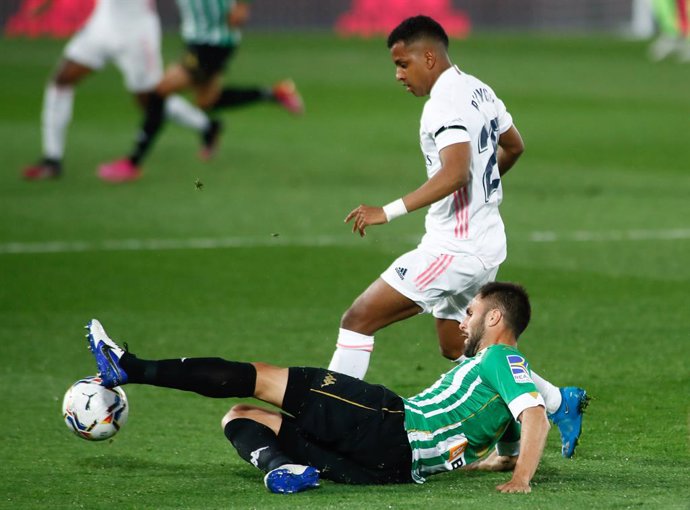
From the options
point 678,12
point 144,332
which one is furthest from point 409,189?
point 678,12

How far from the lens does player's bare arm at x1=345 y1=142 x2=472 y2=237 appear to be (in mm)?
5961

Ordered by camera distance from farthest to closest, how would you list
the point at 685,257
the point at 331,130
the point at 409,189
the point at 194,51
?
the point at 331,130
the point at 194,51
the point at 409,189
the point at 685,257

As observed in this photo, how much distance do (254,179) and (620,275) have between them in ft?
19.8

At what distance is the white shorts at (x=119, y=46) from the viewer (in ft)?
48.3

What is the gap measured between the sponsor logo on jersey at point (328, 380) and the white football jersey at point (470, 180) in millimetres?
873

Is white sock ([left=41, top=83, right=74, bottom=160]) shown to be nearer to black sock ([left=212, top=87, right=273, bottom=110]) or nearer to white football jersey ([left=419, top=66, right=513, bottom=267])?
black sock ([left=212, top=87, right=273, bottom=110])

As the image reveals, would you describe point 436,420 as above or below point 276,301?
above

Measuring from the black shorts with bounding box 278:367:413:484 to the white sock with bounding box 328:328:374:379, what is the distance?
1.93 feet

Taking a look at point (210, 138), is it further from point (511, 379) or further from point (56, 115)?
point (511, 379)

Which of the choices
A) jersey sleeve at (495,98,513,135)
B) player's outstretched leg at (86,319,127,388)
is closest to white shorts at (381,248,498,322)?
jersey sleeve at (495,98,513,135)

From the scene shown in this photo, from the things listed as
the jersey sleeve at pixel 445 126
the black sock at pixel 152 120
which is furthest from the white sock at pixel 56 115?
the jersey sleeve at pixel 445 126

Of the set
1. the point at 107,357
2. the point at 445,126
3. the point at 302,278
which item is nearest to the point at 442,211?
the point at 445,126

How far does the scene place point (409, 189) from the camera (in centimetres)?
1445

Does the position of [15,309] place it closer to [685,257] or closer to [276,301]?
[276,301]
